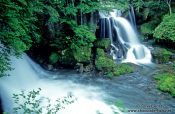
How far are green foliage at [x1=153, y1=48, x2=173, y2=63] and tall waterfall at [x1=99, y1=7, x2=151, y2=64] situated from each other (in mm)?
468

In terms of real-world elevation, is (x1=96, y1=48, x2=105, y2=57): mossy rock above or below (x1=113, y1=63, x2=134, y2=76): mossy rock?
above

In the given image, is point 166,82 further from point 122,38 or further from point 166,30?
point 122,38

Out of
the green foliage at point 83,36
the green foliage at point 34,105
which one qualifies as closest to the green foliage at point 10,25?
the green foliage at point 34,105

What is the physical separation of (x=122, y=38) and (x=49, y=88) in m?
7.37

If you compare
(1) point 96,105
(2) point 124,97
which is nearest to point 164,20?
(2) point 124,97

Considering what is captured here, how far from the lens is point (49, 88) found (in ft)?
40.5

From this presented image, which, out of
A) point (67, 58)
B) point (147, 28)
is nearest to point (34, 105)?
point (67, 58)

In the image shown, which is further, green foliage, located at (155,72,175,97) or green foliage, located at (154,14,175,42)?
green foliage, located at (154,14,175,42)

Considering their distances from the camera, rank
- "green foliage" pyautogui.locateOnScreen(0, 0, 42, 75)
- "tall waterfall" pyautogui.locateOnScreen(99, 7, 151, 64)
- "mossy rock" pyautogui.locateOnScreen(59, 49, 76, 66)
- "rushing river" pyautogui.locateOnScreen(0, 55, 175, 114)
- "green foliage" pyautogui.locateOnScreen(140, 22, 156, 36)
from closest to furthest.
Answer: "green foliage" pyautogui.locateOnScreen(0, 0, 42, 75), "rushing river" pyautogui.locateOnScreen(0, 55, 175, 114), "mossy rock" pyautogui.locateOnScreen(59, 49, 76, 66), "tall waterfall" pyautogui.locateOnScreen(99, 7, 151, 64), "green foliage" pyautogui.locateOnScreen(140, 22, 156, 36)

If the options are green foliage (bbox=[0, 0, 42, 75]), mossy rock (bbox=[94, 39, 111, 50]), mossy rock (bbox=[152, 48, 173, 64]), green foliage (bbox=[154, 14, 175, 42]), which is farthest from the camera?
green foliage (bbox=[154, 14, 175, 42])

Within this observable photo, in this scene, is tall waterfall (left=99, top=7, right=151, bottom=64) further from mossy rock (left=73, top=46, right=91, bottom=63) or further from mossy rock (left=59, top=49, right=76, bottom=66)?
mossy rock (left=59, top=49, right=76, bottom=66)

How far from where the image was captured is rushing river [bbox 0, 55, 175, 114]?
34.3ft

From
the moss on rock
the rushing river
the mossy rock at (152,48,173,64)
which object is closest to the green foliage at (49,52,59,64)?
the rushing river

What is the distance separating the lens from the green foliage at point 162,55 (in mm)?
15938
